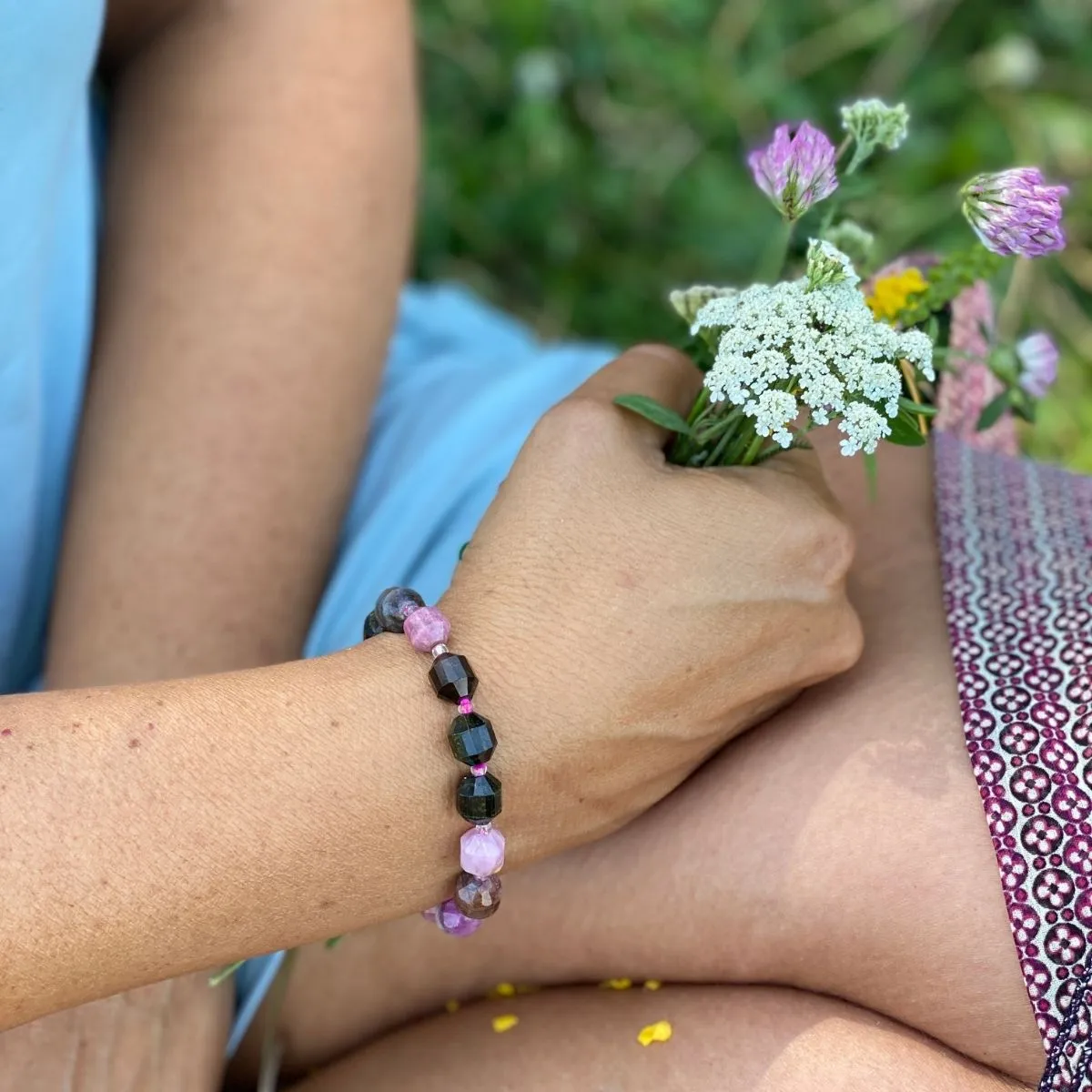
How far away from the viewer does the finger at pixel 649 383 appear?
766 millimetres

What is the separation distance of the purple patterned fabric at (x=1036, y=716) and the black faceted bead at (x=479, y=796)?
1.03 feet

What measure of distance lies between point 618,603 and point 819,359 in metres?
0.19

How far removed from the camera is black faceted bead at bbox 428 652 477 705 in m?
0.67

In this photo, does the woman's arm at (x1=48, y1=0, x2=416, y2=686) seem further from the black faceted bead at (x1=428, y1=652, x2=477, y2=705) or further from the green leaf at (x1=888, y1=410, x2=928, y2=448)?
the green leaf at (x1=888, y1=410, x2=928, y2=448)

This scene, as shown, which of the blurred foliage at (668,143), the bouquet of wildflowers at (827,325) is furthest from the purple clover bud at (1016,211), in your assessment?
the blurred foliage at (668,143)

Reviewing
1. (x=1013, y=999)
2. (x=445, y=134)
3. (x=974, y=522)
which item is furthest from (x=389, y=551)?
(x=445, y=134)

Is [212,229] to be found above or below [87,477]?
above

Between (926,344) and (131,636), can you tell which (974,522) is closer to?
(926,344)

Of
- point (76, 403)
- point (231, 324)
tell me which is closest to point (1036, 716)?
point (231, 324)

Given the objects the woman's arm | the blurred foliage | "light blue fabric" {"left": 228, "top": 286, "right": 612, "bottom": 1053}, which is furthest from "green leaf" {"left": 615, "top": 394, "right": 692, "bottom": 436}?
the blurred foliage

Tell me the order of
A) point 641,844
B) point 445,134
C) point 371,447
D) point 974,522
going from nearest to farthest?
point 641,844 < point 974,522 < point 371,447 < point 445,134

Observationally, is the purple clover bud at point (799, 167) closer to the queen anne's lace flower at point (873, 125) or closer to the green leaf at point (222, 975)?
the queen anne's lace flower at point (873, 125)

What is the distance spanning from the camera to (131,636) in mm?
940

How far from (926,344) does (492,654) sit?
302 millimetres
